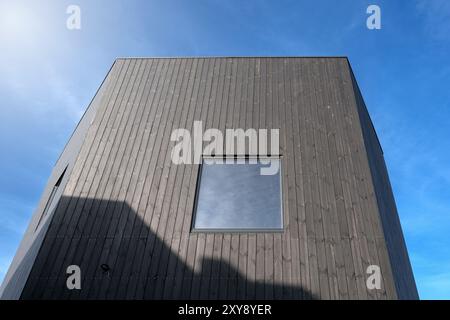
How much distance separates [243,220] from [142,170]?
6.81ft

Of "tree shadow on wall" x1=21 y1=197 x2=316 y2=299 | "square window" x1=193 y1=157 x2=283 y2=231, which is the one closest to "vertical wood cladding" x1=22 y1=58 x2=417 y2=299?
"tree shadow on wall" x1=21 y1=197 x2=316 y2=299

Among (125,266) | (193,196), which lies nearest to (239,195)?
(193,196)

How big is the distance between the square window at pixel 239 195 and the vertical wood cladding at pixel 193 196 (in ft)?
0.55

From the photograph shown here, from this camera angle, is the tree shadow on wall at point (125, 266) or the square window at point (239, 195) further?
the square window at point (239, 195)

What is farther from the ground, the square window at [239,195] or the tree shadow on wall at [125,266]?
the square window at [239,195]

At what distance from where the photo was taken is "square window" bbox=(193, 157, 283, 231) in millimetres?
5457

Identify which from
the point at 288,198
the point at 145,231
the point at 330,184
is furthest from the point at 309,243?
the point at 145,231

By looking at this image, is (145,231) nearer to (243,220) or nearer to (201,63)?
(243,220)

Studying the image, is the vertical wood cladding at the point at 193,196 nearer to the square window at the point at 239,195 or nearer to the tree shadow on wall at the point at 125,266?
the tree shadow on wall at the point at 125,266

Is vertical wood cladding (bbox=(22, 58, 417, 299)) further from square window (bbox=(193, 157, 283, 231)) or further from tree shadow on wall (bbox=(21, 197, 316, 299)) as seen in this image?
square window (bbox=(193, 157, 283, 231))

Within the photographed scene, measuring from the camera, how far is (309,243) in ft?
16.9

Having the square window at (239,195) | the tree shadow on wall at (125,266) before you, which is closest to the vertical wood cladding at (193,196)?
the tree shadow on wall at (125,266)

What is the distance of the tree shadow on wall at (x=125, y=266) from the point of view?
4719 millimetres
